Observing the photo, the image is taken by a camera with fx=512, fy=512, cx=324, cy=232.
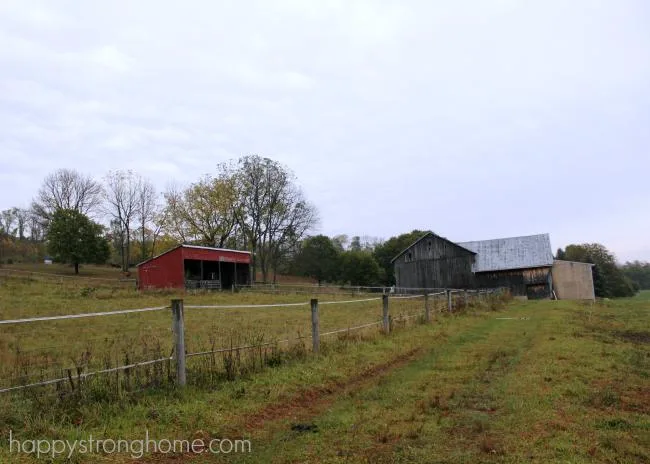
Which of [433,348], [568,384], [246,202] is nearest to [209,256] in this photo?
[246,202]

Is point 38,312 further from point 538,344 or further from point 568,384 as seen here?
point 568,384

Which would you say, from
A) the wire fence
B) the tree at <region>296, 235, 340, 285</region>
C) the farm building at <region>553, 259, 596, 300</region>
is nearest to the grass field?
the wire fence

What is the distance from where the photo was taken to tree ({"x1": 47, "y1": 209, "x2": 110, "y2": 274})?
219ft

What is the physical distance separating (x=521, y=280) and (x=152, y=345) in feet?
155

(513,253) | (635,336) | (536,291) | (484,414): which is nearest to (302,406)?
(484,414)

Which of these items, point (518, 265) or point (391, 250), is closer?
point (518, 265)

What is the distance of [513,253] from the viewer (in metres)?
53.2

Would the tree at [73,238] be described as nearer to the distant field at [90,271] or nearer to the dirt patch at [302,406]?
the distant field at [90,271]

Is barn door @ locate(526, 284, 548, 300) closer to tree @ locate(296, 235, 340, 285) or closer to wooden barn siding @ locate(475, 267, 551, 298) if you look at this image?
wooden barn siding @ locate(475, 267, 551, 298)

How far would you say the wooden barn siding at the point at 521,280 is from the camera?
1991 inches

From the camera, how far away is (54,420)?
543 centimetres

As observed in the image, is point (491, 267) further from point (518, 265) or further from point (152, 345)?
point (152, 345)

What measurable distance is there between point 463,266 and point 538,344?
1667 inches

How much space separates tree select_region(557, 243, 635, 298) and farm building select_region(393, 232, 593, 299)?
23415 millimetres
